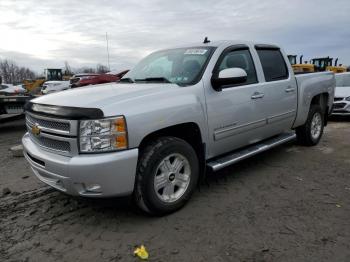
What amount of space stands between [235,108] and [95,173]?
1.97m

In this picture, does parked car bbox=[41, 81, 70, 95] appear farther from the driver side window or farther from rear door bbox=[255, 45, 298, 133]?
the driver side window

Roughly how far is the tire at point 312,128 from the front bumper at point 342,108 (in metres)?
3.74

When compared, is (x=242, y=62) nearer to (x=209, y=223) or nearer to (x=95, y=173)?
(x=209, y=223)

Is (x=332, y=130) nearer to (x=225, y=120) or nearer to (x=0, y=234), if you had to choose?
(x=225, y=120)

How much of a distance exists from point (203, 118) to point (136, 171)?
1.02m

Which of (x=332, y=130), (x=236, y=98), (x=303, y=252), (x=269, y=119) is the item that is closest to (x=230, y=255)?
(x=303, y=252)

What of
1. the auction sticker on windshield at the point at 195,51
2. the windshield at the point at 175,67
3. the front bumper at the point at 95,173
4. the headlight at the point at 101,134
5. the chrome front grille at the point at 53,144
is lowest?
the front bumper at the point at 95,173

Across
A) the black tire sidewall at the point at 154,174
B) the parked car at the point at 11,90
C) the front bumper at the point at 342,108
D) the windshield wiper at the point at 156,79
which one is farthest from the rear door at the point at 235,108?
the parked car at the point at 11,90

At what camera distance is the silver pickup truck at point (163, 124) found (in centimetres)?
294

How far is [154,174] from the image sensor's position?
3.25 meters

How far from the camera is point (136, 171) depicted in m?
3.14

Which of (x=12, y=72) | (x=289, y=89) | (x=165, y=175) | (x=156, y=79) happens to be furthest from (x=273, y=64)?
(x=12, y=72)

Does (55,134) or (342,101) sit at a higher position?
(55,134)

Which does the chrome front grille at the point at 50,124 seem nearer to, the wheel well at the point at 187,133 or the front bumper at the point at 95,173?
the front bumper at the point at 95,173
